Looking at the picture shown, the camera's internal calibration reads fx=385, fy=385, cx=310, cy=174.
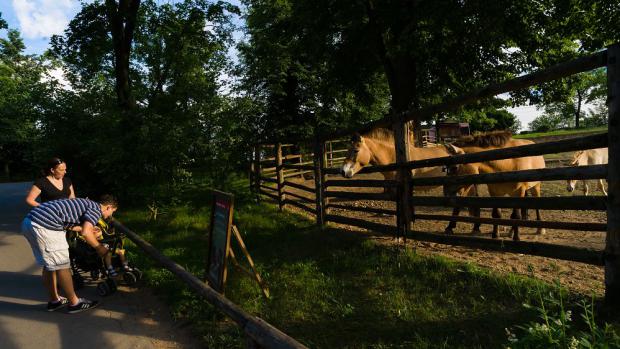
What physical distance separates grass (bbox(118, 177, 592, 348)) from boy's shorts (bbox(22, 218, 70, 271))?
131 centimetres

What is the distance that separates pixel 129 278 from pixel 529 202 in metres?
5.27

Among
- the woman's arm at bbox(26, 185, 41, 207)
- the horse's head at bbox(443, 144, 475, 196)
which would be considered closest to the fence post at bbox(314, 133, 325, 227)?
the horse's head at bbox(443, 144, 475, 196)

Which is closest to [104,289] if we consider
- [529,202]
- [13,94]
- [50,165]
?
[50,165]

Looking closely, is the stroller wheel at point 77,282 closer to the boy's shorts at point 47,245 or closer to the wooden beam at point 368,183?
the boy's shorts at point 47,245

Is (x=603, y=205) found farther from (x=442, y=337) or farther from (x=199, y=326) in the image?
(x=199, y=326)

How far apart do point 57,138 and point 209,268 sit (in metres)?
9.77

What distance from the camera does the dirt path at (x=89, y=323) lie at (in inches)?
155

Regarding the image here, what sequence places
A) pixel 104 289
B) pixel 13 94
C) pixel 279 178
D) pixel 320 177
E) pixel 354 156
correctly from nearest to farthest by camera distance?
pixel 104 289, pixel 354 156, pixel 320 177, pixel 279 178, pixel 13 94

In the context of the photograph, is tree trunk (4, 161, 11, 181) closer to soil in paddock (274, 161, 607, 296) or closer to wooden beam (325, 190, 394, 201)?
wooden beam (325, 190, 394, 201)

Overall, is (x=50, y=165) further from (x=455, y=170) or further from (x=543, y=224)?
(x=543, y=224)

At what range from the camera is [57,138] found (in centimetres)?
1184

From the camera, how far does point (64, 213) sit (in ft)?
15.1

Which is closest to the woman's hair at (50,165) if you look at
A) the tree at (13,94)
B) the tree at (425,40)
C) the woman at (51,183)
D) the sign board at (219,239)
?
the woman at (51,183)

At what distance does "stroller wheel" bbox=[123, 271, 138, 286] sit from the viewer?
5551 millimetres
